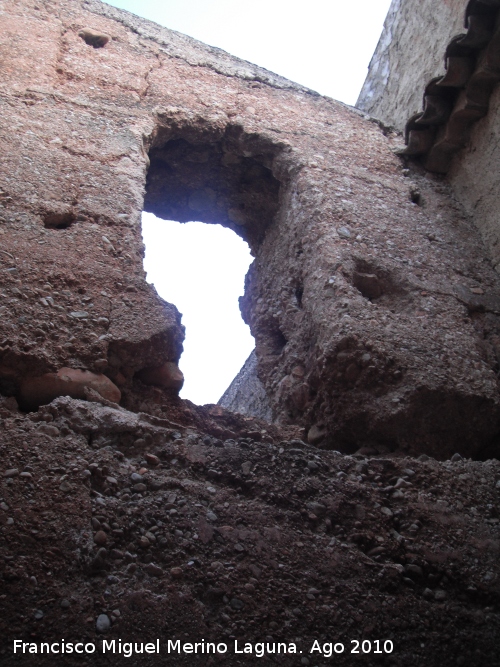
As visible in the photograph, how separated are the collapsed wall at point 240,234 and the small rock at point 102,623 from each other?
84 cm

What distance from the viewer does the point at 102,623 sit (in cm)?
137

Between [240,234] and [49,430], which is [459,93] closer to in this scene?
[240,234]

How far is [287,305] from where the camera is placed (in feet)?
10.9

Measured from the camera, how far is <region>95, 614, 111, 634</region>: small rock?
135cm

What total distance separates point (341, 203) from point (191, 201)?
128 cm

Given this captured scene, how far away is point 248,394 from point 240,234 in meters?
1.76

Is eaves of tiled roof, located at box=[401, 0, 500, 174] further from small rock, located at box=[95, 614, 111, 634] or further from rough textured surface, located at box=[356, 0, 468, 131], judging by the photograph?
small rock, located at box=[95, 614, 111, 634]

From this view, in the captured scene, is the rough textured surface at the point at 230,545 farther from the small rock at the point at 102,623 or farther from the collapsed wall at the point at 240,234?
the collapsed wall at the point at 240,234

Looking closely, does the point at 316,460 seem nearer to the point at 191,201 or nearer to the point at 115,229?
the point at 115,229

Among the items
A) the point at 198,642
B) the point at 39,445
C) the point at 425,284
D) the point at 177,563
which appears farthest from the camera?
the point at 425,284

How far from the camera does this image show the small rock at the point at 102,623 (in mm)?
1354

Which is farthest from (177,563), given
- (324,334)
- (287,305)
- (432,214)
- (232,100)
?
(232,100)

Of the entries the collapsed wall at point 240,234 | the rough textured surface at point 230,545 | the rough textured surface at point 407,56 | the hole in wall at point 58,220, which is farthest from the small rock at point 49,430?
the rough textured surface at point 407,56

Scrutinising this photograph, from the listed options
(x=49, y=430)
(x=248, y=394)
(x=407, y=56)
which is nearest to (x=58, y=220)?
(x=49, y=430)
